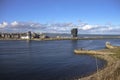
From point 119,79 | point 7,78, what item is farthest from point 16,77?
point 119,79

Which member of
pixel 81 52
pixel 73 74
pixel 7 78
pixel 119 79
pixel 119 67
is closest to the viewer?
pixel 119 79

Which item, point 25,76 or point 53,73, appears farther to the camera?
point 53,73

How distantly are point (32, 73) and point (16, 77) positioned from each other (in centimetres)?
503

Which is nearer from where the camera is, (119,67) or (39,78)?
(119,67)

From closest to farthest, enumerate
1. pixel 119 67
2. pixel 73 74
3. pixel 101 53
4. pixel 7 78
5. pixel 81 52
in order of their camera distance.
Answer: pixel 119 67 < pixel 7 78 < pixel 73 74 < pixel 101 53 < pixel 81 52

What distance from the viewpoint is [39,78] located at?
4138 centimetres

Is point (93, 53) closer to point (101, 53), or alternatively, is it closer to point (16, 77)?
point (101, 53)

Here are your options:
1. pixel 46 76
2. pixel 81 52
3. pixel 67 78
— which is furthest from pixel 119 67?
pixel 81 52

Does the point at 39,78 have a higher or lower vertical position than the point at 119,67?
lower

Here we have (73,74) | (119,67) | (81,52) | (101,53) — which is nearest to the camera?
(119,67)

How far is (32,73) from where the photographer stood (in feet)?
151

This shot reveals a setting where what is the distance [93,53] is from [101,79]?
6820cm

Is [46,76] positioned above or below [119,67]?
below

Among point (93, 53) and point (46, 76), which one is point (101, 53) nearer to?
point (93, 53)
